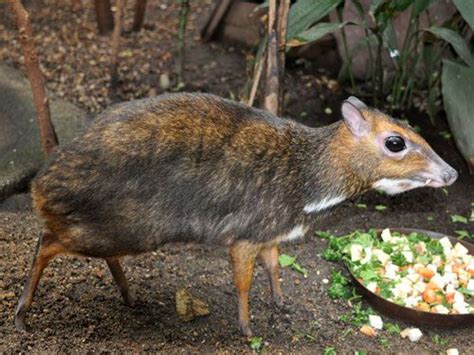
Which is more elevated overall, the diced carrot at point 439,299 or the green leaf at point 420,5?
the green leaf at point 420,5

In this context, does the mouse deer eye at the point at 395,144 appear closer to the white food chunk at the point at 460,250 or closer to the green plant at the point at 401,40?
the white food chunk at the point at 460,250

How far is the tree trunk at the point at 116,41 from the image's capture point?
6.46 metres

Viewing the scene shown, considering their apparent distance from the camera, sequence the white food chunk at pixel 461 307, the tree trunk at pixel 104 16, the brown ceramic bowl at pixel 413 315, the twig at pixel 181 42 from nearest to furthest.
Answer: the brown ceramic bowl at pixel 413 315 < the white food chunk at pixel 461 307 < the twig at pixel 181 42 < the tree trunk at pixel 104 16

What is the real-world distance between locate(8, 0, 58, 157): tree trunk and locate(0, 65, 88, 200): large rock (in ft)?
1.21

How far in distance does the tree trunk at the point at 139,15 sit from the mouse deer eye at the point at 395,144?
390 cm

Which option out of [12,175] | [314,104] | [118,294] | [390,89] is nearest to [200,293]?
[118,294]

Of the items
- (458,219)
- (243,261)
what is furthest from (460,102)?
(243,261)

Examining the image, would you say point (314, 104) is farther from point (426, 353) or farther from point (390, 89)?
point (426, 353)

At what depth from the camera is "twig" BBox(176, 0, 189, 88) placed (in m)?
6.71

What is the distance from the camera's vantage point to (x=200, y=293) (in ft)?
15.5

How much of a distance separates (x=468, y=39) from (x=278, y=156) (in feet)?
9.98

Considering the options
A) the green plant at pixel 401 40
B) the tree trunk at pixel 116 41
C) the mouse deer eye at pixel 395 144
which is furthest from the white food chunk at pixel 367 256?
the tree trunk at pixel 116 41

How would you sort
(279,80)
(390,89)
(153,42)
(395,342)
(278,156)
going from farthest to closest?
(153,42) < (390,89) < (279,80) < (395,342) < (278,156)

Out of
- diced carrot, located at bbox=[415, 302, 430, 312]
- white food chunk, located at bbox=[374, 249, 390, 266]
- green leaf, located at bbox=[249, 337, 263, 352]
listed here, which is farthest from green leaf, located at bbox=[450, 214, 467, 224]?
green leaf, located at bbox=[249, 337, 263, 352]
